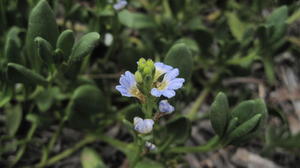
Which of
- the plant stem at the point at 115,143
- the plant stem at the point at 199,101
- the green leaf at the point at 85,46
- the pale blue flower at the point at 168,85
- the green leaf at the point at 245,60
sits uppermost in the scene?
the green leaf at the point at 245,60

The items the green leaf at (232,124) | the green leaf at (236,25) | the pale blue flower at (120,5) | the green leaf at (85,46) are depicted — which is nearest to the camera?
the green leaf at (85,46)

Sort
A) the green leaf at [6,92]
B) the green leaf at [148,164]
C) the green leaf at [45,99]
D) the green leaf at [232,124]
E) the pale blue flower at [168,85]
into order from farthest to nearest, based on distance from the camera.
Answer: the green leaf at [45,99]
the green leaf at [6,92]
the green leaf at [148,164]
the green leaf at [232,124]
the pale blue flower at [168,85]

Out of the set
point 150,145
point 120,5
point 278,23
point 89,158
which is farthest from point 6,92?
point 278,23

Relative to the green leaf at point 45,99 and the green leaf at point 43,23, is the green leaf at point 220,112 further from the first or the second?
the green leaf at point 45,99

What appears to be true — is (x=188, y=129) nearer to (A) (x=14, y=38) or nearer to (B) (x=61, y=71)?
(B) (x=61, y=71)

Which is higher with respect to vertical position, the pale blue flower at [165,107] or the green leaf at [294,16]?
the green leaf at [294,16]

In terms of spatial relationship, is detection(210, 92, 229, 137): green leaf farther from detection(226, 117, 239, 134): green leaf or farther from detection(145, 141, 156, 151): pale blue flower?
detection(145, 141, 156, 151): pale blue flower

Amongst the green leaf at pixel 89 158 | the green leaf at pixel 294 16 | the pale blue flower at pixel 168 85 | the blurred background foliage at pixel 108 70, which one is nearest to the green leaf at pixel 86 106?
the blurred background foliage at pixel 108 70

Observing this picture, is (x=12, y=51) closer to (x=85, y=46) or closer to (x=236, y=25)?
(x=85, y=46)
